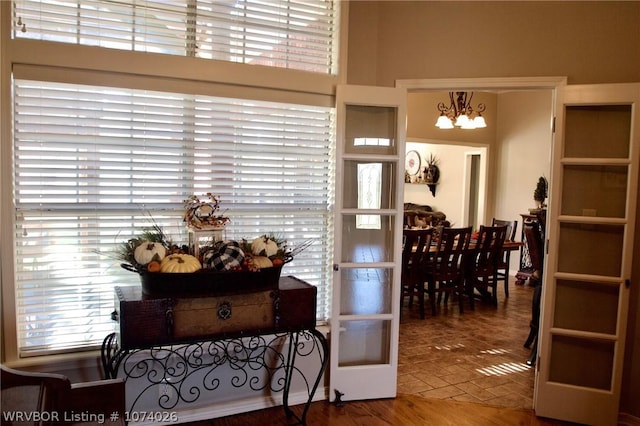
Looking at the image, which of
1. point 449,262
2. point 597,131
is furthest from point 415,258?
point 597,131

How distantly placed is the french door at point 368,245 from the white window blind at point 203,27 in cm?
49

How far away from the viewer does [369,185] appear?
325cm

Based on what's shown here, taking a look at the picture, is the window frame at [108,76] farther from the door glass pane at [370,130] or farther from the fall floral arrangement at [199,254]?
the fall floral arrangement at [199,254]

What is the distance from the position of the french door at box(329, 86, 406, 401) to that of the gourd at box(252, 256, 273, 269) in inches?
28.0

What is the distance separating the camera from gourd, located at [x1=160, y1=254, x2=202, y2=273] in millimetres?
2314

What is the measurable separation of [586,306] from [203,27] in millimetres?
2994

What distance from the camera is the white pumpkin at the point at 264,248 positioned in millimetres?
2576

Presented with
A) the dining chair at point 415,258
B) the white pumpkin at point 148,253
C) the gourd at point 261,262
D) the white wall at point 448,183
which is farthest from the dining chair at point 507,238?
the white pumpkin at point 148,253

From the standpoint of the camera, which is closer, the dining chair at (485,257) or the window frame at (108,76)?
the window frame at (108,76)

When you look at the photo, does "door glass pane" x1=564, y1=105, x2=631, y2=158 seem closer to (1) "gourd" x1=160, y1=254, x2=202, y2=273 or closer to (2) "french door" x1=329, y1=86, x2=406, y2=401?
(2) "french door" x1=329, y1=86, x2=406, y2=401

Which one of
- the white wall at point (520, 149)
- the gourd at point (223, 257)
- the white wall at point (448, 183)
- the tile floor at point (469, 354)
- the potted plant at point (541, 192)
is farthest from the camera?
the white wall at point (448, 183)

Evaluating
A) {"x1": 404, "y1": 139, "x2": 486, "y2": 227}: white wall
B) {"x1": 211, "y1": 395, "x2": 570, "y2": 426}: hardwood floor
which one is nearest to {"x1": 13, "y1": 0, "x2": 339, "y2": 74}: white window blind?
{"x1": 211, "y1": 395, "x2": 570, "y2": 426}: hardwood floor

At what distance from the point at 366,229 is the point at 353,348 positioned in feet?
2.77

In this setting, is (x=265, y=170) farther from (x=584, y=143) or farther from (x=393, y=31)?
(x=584, y=143)
